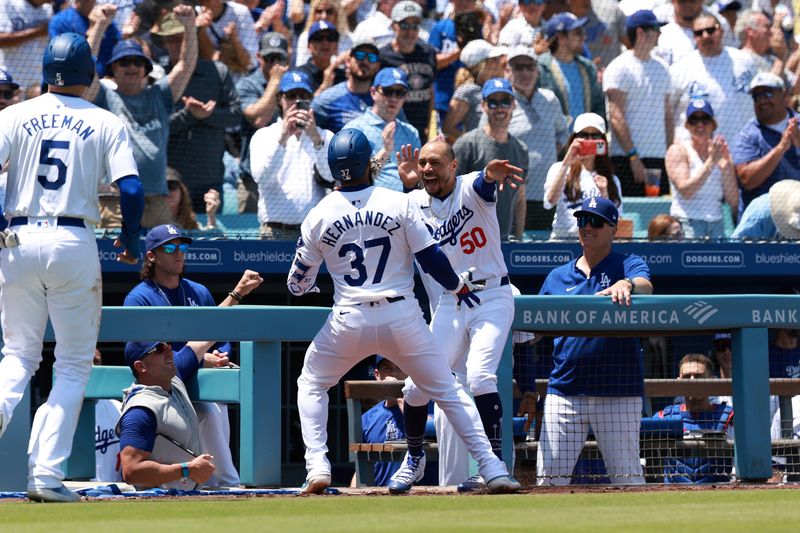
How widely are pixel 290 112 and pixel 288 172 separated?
444 mm

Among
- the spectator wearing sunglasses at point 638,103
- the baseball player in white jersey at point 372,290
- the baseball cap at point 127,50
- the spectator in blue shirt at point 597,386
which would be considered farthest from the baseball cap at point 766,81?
the baseball player in white jersey at point 372,290

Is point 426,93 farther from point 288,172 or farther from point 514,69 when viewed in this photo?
point 288,172

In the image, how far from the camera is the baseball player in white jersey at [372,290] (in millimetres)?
5875

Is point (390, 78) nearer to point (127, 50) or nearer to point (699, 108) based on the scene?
Answer: point (127, 50)

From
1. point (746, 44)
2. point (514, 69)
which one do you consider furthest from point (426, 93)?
point (746, 44)

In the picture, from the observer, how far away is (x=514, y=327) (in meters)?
6.64

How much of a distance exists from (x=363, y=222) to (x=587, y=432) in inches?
74.4

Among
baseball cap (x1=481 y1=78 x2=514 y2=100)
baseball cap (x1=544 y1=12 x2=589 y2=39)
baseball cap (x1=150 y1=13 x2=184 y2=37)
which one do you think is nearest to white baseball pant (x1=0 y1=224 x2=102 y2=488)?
baseball cap (x1=481 y1=78 x2=514 y2=100)

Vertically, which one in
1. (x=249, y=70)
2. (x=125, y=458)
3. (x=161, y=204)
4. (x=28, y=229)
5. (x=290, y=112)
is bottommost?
(x=125, y=458)

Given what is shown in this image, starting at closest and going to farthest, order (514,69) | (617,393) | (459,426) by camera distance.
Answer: (459,426) < (617,393) < (514,69)

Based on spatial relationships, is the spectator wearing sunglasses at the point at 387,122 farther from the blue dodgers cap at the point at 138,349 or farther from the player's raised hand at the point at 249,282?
the blue dodgers cap at the point at 138,349

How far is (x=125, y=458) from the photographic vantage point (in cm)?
616

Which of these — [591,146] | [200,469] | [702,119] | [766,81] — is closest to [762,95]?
[766,81]

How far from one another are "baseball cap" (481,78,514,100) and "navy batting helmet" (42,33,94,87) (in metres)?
4.44
